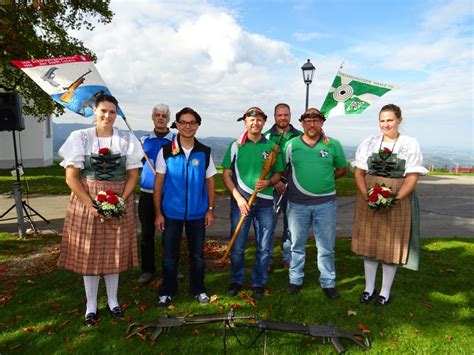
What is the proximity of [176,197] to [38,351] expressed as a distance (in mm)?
2035

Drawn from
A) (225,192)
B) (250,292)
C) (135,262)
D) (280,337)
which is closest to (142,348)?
Result: (135,262)

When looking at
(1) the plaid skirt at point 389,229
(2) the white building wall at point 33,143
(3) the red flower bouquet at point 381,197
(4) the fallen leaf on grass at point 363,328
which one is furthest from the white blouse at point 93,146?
(2) the white building wall at point 33,143

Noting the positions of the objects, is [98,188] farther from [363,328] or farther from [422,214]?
[422,214]

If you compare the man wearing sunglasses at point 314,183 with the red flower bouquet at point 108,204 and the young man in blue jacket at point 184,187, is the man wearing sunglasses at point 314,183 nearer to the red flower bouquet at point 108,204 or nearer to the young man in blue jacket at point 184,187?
the young man in blue jacket at point 184,187

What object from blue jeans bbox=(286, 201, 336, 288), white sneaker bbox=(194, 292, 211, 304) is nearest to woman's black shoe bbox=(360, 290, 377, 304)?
blue jeans bbox=(286, 201, 336, 288)

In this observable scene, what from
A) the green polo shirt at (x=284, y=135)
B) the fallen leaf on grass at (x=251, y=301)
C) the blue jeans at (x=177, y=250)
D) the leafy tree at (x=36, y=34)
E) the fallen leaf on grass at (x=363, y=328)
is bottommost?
the fallen leaf on grass at (x=363, y=328)

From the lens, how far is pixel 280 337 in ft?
12.6

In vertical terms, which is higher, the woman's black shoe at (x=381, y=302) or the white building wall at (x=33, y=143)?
the white building wall at (x=33, y=143)

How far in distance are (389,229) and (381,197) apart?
20.4 inches

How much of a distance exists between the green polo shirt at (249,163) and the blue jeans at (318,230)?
436 millimetres

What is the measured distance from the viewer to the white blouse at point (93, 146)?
3.71m

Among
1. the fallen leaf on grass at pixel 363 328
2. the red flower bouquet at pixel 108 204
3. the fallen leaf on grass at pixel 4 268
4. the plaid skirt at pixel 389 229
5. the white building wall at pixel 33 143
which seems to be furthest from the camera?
the white building wall at pixel 33 143

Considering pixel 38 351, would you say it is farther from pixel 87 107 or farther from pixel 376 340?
pixel 376 340

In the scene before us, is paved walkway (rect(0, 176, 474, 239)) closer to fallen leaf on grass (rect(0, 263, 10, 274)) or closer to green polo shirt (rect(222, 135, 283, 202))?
fallen leaf on grass (rect(0, 263, 10, 274))
